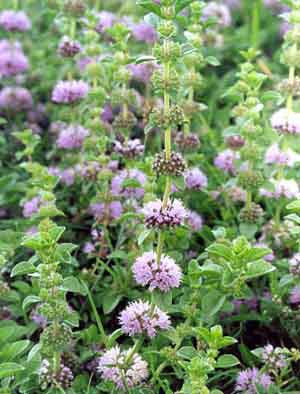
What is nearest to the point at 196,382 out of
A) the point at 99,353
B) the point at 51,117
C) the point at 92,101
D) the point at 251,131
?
the point at 99,353

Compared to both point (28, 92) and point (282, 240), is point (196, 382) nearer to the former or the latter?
point (282, 240)

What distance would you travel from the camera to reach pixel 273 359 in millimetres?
2018

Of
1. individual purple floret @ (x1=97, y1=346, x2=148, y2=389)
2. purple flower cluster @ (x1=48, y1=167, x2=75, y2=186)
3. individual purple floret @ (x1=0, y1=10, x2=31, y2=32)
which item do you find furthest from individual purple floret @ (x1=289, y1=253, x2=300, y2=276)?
individual purple floret @ (x1=0, y1=10, x2=31, y2=32)

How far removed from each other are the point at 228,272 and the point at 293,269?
0.27 metres

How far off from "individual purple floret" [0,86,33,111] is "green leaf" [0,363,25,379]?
180 centimetres

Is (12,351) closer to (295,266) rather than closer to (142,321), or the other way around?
(142,321)

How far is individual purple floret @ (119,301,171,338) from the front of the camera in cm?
192

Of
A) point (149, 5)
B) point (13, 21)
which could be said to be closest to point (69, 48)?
point (13, 21)

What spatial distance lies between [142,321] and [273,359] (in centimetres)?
37

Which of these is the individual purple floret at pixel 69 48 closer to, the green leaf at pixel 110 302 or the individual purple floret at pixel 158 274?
the green leaf at pixel 110 302

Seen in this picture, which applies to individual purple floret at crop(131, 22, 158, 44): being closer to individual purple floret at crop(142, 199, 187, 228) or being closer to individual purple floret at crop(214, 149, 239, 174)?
individual purple floret at crop(214, 149, 239, 174)

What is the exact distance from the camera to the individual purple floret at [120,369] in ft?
6.38

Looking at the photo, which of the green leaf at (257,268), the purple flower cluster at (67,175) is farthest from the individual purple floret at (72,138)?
the green leaf at (257,268)

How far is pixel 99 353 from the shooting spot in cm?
212
